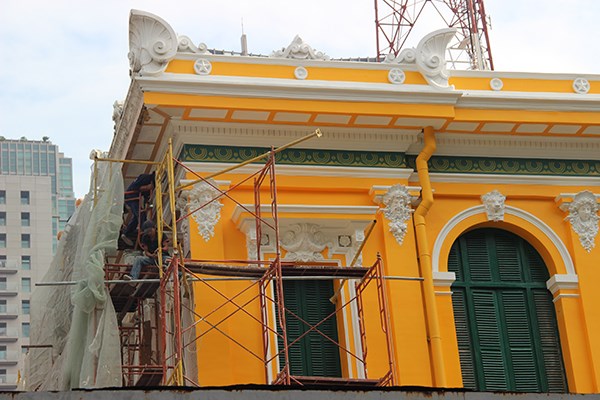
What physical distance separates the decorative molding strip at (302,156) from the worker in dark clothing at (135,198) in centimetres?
122

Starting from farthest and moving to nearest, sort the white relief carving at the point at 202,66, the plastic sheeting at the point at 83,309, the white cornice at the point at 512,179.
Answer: the white cornice at the point at 512,179
the white relief carving at the point at 202,66
the plastic sheeting at the point at 83,309

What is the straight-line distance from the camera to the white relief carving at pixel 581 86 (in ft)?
75.2

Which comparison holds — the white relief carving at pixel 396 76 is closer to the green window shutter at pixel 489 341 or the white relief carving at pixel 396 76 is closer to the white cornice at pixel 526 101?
the white cornice at pixel 526 101

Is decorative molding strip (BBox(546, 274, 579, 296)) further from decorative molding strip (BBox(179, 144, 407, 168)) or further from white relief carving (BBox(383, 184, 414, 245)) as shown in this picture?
decorative molding strip (BBox(179, 144, 407, 168))

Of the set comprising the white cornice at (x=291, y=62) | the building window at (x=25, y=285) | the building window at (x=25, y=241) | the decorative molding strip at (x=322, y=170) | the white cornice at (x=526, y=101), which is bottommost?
the decorative molding strip at (x=322, y=170)

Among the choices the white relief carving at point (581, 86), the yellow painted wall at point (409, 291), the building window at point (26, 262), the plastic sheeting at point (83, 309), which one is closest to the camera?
the yellow painted wall at point (409, 291)

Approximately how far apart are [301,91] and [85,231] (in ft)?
13.0

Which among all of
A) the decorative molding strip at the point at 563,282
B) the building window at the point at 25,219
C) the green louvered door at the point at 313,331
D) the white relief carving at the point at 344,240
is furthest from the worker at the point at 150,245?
the building window at the point at 25,219

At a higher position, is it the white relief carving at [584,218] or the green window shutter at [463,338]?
the white relief carving at [584,218]

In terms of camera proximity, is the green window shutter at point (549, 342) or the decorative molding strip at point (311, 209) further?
the green window shutter at point (549, 342)

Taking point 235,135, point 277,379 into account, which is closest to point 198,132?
point 235,135

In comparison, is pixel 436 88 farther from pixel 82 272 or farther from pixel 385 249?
pixel 82 272

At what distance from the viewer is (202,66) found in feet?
69.3

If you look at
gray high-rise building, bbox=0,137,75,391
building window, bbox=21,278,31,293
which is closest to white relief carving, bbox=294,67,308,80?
gray high-rise building, bbox=0,137,75,391
